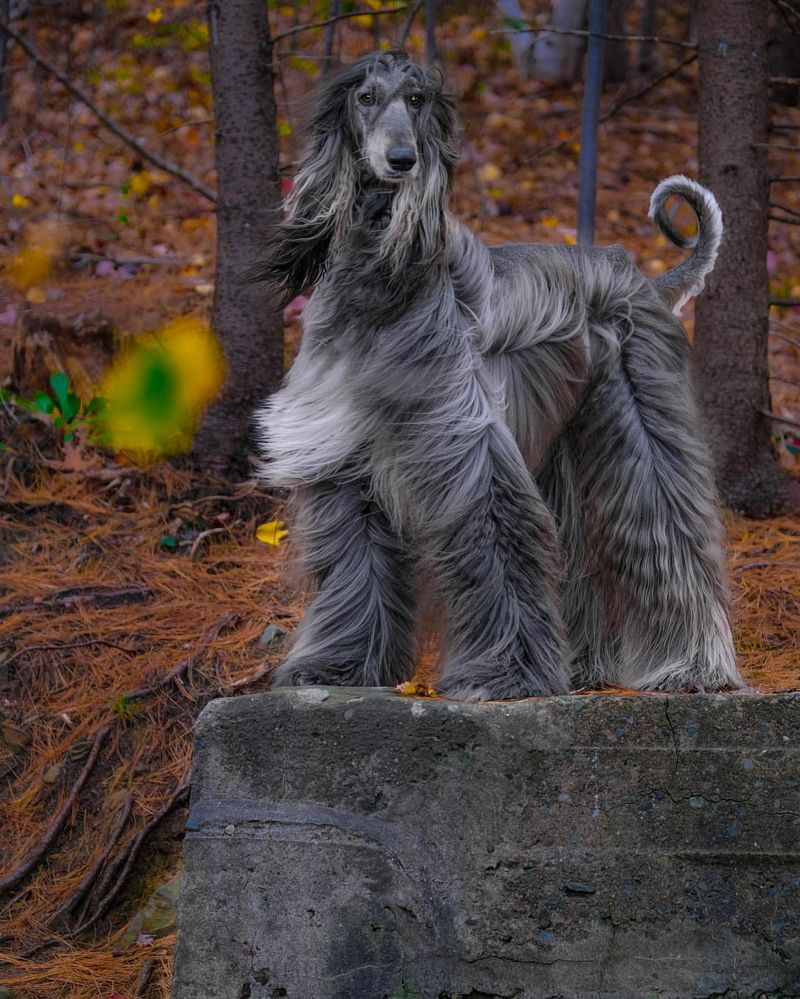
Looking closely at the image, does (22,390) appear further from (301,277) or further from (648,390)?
(648,390)

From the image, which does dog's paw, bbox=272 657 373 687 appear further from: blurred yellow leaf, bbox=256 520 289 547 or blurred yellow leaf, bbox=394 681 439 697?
blurred yellow leaf, bbox=256 520 289 547

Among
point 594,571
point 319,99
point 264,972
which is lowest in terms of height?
point 264,972

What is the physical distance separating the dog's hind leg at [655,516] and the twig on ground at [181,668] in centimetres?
156

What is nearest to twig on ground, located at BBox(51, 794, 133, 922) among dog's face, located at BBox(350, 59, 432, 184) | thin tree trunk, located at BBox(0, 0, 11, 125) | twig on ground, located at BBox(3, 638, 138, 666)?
twig on ground, located at BBox(3, 638, 138, 666)

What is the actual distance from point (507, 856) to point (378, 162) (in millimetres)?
1664

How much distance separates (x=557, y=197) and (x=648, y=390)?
220 inches

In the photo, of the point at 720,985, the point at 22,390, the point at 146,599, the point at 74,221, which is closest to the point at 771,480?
the point at 146,599

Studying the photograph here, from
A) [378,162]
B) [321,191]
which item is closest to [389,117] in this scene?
[378,162]

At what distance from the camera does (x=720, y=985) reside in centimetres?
250

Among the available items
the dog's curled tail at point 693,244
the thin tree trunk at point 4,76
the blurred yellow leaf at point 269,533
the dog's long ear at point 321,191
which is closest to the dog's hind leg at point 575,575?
the dog's curled tail at point 693,244

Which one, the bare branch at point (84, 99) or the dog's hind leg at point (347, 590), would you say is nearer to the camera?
the dog's hind leg at point (347, 590)

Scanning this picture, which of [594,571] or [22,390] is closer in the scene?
[594,571]

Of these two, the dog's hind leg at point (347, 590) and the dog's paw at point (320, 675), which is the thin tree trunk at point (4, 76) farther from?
the dog's paw at point (320, 675)

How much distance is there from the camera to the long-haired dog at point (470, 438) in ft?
9.92
